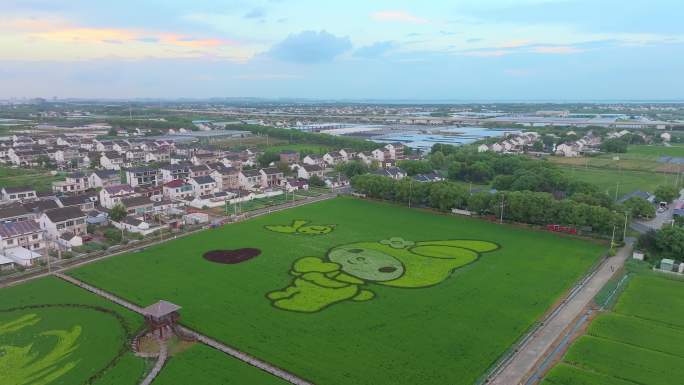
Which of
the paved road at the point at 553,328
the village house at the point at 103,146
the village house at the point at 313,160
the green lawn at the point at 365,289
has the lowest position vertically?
the paved road at the point at 553,328

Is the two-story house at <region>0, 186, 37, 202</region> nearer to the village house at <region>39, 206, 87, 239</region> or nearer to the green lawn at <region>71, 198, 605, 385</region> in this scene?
the village house at <region>39, 206, 87, 239</region>

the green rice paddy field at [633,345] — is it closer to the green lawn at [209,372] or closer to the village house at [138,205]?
the green lawn at [209,372]

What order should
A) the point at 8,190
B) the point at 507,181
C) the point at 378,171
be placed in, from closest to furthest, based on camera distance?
the point at 8,190 < the point at 507,181 < the point at 378,171

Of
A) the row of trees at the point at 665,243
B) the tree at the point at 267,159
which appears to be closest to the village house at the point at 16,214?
the tree at the point at 267,159

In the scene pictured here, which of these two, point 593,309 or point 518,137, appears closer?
point 593,309

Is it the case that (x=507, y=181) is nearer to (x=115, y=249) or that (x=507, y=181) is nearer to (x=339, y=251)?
(x=339, y=251)

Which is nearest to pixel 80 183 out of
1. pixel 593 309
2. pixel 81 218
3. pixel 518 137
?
pixel 81 218
